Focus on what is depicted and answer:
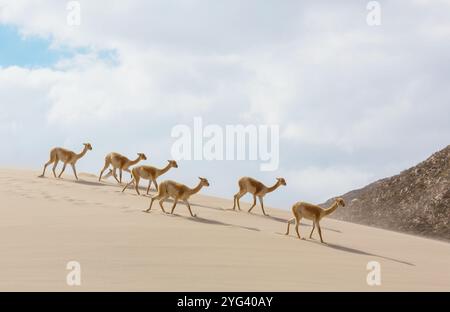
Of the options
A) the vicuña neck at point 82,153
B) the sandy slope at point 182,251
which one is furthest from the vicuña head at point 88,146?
the sandy slope at point 182,251

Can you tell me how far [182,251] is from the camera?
991cm

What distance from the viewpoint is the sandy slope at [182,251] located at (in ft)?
26.9

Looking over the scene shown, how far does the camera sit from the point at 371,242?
46.2ft

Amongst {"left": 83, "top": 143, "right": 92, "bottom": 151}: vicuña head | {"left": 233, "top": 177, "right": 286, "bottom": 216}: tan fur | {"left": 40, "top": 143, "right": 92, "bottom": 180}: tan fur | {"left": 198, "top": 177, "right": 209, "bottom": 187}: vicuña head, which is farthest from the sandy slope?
{"left": 83, "top": 143, "right": 92, "bottom": 151}: vicuña head

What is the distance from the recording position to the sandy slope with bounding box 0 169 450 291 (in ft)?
26.9

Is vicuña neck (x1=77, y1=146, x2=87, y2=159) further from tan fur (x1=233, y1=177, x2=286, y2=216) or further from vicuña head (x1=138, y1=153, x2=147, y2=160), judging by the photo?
tan fur (x1=233, y1=177, x2=286, y2=216)

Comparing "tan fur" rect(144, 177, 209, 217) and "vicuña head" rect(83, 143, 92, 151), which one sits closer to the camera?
"tan fur" rect(144, 177, 209, 217)

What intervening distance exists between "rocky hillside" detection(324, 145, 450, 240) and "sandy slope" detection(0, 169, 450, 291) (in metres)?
12.5

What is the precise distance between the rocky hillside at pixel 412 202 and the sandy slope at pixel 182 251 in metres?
12.5

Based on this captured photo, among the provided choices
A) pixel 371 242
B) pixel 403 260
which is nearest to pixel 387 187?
pixel 371 242

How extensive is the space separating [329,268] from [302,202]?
11.7 ft

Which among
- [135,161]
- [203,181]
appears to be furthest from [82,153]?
[203,181]

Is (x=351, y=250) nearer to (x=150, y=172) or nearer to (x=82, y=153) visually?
(x=150, y=172)

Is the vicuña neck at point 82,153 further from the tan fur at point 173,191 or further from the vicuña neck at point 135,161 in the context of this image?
the tan fur at point 173,191
